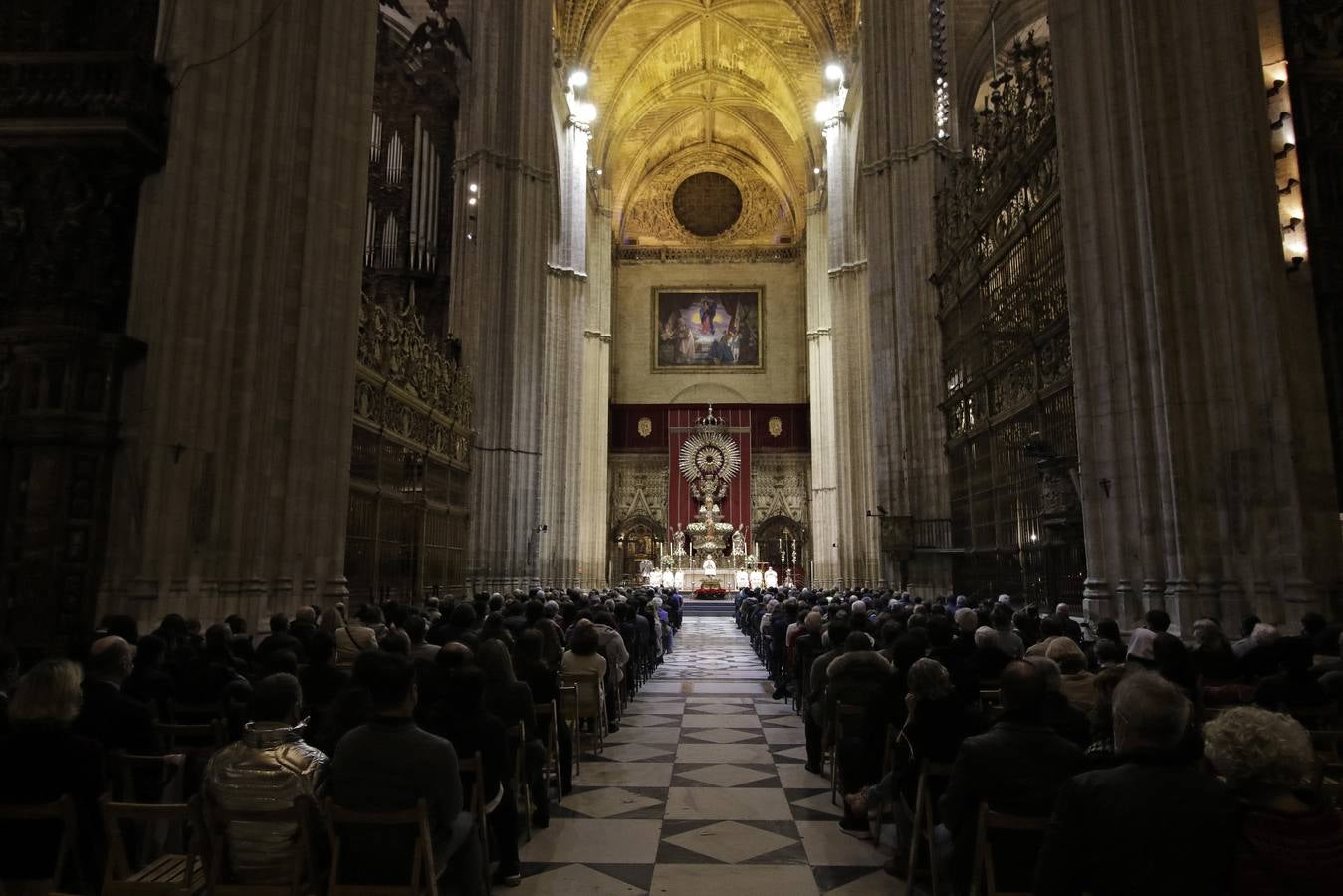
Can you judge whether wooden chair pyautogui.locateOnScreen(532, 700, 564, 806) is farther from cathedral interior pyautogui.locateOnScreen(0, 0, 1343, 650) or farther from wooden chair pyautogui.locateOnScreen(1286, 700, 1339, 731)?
wooden chair pyautogui.locateOnScreen(1286, 700, 1339, 731)

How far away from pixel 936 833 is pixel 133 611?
6.26 meters

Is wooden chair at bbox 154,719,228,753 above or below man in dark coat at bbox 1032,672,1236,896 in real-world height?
below

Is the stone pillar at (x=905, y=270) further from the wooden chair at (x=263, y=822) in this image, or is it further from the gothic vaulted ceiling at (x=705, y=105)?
the wooden chair at (x=263, y=822)

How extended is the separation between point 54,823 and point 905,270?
16.8m

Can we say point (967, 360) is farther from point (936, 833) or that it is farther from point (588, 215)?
point (588, 215)

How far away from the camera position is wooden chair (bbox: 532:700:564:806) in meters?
5.23

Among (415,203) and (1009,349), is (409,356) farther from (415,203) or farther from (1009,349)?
(1009,349)

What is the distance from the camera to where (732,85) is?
3381 centimetres

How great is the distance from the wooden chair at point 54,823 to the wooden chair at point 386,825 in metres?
0.69

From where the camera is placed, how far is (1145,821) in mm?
1875

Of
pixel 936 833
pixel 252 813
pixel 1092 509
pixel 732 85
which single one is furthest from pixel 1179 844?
pixel 732 85

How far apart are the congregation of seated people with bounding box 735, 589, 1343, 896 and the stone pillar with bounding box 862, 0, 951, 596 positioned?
436 inches

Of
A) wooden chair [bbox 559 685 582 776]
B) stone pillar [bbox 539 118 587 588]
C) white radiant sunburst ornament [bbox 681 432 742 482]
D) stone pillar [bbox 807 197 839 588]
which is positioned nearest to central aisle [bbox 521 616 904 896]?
wooden chair [bbox 559 685 582 776]

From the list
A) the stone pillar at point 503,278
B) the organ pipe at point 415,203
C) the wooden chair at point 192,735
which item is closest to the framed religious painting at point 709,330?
the stone pillar at point 503,278
